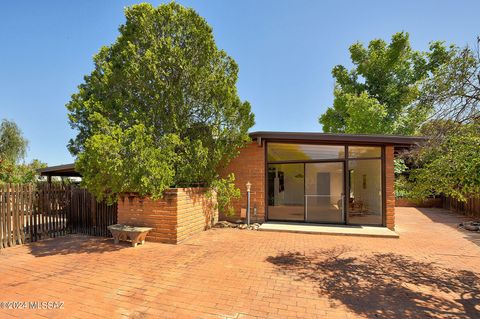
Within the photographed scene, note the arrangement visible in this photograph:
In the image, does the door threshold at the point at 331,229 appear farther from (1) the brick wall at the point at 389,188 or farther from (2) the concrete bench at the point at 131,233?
(2) the concrete bench at the point at 131,233

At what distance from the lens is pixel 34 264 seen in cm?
491

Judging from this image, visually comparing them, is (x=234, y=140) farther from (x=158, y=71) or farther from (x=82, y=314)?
(x=82, y=314)

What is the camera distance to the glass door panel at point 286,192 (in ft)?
31.7

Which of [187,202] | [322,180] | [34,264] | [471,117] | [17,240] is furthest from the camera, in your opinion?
[322,180]

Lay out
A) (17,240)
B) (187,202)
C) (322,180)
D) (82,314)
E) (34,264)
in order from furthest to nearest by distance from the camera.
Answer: (322,180)
(187,202)
(17,240)
(34,264)
(82,314)

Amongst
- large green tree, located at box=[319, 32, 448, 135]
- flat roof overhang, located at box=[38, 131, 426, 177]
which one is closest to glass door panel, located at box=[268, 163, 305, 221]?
flat roof overhang, located at box=[38, 131, 426, 177]

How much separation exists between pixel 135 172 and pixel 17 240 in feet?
13.0

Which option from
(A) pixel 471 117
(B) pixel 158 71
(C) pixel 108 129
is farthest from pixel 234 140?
(A) pixel 471 117

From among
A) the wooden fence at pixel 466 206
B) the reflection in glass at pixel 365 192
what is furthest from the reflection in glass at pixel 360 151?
the wooden fence at pixel 466 206

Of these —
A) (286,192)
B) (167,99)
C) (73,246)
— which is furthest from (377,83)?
(73,246)

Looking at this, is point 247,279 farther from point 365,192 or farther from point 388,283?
point 365,192

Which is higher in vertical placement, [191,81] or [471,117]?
[191,81]

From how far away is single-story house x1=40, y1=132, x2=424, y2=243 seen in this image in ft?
27.7

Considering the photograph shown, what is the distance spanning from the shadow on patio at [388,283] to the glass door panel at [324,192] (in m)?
3.51
